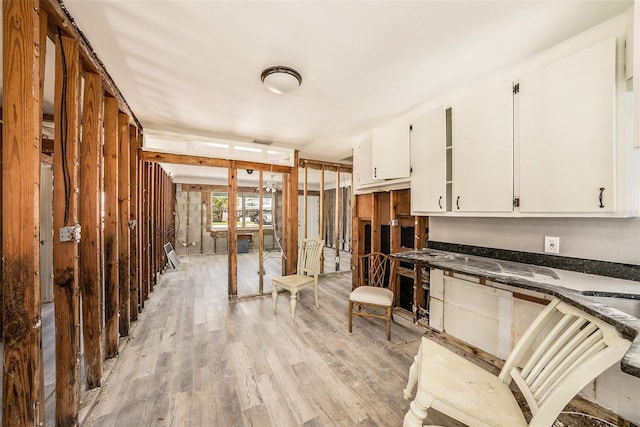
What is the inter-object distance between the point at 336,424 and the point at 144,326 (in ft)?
8.34

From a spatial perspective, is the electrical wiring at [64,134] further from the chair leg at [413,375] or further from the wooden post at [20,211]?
the chair leg at [413,375]

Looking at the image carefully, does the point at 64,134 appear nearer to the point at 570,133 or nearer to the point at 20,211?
the point at 20,211

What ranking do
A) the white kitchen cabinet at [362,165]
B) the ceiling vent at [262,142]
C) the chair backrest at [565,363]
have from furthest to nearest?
the ceiling vent at [262,142], the white kitchen cabinet at [362,165], the chair backrest at [565,363]

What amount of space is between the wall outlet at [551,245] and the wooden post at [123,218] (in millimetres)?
3790

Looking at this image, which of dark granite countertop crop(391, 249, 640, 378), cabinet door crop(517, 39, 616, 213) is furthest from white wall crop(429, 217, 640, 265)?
cabinet door crop(517, 39, 616, 213)

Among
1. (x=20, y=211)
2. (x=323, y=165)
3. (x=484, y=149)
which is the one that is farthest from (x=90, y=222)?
(x=323, y=165)

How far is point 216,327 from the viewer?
2893mm

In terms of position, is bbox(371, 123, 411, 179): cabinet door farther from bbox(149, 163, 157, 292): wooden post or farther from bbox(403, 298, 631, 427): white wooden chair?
bbox(149, 163, 157, 292): wooden post

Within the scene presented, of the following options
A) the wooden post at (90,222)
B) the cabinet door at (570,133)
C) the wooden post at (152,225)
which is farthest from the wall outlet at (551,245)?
the wooden post at (152,225)

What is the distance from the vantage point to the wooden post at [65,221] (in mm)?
1458

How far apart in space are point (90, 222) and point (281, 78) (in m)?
1.82

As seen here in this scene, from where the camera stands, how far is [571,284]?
4.90ft

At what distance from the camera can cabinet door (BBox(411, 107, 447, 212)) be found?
2363 millimetres

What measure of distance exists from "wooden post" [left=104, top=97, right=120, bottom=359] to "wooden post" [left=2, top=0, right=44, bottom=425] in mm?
1178
